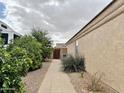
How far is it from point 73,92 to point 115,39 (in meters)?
2.95

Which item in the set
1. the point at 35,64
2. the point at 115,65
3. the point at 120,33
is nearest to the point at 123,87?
the point at 115,65

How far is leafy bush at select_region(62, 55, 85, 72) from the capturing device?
63.0ft

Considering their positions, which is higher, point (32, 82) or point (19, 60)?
point (19, 60)

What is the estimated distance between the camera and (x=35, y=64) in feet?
68.7

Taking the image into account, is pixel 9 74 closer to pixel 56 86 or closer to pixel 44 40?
pixel 56 86

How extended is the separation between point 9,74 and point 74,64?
1439cm

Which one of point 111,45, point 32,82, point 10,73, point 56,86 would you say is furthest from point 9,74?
point 32,82

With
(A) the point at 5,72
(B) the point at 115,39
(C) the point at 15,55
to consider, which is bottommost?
(A) the point at 5,72

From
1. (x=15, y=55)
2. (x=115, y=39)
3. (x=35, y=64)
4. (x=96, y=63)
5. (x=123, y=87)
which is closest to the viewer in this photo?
(x=15, y=55)

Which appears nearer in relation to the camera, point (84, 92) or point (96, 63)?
point (84, 92)

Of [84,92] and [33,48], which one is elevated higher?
[33,48]

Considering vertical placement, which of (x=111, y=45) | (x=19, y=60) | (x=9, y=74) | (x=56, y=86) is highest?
(x=111, y=45)

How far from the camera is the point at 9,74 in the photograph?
16.6 feet

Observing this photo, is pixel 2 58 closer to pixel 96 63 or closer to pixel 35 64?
pixel 96 63
